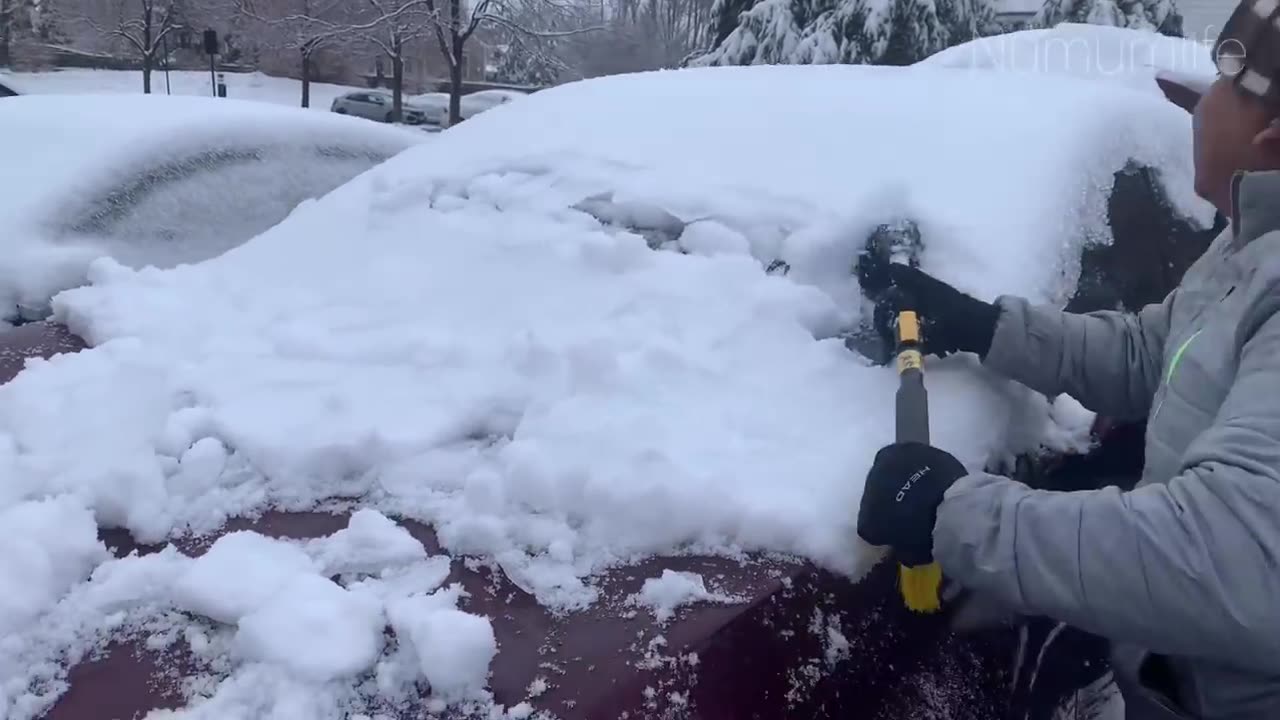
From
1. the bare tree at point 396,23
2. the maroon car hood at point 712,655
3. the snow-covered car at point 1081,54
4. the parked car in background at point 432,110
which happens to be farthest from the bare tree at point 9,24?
the maroon car hood at point 712,655

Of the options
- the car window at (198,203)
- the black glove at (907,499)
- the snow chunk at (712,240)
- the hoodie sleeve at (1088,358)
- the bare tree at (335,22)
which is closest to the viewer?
the black glove at (907,499)

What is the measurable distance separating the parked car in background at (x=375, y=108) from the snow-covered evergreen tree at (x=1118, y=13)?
17587 millimetres

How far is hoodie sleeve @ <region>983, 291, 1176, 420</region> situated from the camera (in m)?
1.73

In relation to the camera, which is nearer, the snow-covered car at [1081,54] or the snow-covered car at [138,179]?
the snow-covered car at [138,179]

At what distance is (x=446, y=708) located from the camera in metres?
1.14

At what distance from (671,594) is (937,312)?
0.77 metres

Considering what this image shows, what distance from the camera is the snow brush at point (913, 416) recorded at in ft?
4.48

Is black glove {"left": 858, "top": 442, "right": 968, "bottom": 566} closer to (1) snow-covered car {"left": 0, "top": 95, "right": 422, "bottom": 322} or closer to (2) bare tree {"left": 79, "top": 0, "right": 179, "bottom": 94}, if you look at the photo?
(1) snow-covered car {"left": 0, "top": 95, "right": 422, "bottom": 322}

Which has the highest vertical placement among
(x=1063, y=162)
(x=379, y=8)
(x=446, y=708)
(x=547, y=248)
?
(x=379, y=8)

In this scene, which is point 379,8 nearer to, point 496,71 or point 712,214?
point 496,71

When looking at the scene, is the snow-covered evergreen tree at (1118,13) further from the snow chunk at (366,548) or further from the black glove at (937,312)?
the snow chunk at (366,548)

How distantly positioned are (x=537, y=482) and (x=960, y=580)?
61 cm

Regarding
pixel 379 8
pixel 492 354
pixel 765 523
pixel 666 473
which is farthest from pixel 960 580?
pixel 379 8

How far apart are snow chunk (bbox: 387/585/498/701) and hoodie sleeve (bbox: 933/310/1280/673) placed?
0.57 meters
